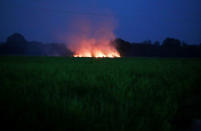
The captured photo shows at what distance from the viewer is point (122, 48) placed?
156 ft

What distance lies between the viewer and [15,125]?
126cm

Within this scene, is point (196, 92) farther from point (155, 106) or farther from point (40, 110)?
point (40, 110)

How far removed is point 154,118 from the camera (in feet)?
4.98

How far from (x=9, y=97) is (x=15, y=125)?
2.84 ft

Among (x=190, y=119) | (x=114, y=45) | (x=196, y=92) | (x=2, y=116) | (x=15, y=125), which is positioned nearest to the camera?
(x=15, y=125)

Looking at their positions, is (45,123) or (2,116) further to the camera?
(2,116)

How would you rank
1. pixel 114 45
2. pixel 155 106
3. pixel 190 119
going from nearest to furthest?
pixel 190 119 < pixel 155 106 < pixel 114 45

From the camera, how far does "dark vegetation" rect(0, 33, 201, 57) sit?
46.1 metres

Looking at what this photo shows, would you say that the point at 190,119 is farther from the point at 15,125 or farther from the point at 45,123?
the point at 15,125

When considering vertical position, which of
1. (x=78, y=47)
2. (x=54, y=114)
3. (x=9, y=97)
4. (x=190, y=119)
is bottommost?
(x=190, y=119)

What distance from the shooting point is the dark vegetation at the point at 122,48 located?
46062mm

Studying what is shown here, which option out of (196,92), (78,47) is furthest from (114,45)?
(196,92)

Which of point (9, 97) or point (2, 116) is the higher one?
point (9, 97)

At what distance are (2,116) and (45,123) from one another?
579mm
